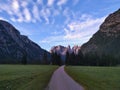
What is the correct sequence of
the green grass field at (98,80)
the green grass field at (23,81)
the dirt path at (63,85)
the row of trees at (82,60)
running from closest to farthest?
1. the dirt path at (63,85)
2. the green grass field at (98,80)
3. the green grass field at (23,81)
4. the row of trees at (82,60)

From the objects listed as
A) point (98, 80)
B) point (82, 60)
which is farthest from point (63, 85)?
point (82, 60)

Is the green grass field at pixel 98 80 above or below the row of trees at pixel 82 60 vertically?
below

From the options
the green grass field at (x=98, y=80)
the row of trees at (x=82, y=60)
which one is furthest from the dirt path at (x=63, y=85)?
the row of trees at (x=82, y=60)

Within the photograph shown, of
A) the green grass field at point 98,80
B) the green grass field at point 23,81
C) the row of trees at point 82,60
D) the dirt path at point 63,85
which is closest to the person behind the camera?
the dirt path at point 63,85

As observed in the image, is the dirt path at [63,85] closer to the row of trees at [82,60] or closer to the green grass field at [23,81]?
the green grass field at [23,81]

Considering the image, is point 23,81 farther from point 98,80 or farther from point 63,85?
point 98,80

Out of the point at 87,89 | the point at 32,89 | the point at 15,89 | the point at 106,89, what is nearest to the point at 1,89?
the point at 15,89

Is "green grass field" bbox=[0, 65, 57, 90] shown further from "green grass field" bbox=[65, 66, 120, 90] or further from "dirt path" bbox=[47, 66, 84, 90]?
"green grass field" bbox=[65, 66, 120, 90]

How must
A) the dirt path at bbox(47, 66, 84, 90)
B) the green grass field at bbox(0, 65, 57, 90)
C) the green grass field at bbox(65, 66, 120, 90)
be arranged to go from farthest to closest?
1. the green grass field at bbox(0, 65, 57, 90)
2. the green grass field at bbox(65, 66, 120, 90)
3. the dirt path at bbox(47, 66, 84, 90)

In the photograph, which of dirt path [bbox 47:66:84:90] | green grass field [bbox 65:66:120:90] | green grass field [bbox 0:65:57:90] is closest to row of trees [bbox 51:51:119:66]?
green grass field [bbox 65:66:120:90]

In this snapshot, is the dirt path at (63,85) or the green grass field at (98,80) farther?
the green grass field at (98,80)

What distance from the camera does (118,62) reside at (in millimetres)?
172125

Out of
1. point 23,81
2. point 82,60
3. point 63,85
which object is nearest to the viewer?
point 63,85

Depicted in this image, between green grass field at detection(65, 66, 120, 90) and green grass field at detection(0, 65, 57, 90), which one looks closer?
green grass field at detection(65, 66, 120, 90)
